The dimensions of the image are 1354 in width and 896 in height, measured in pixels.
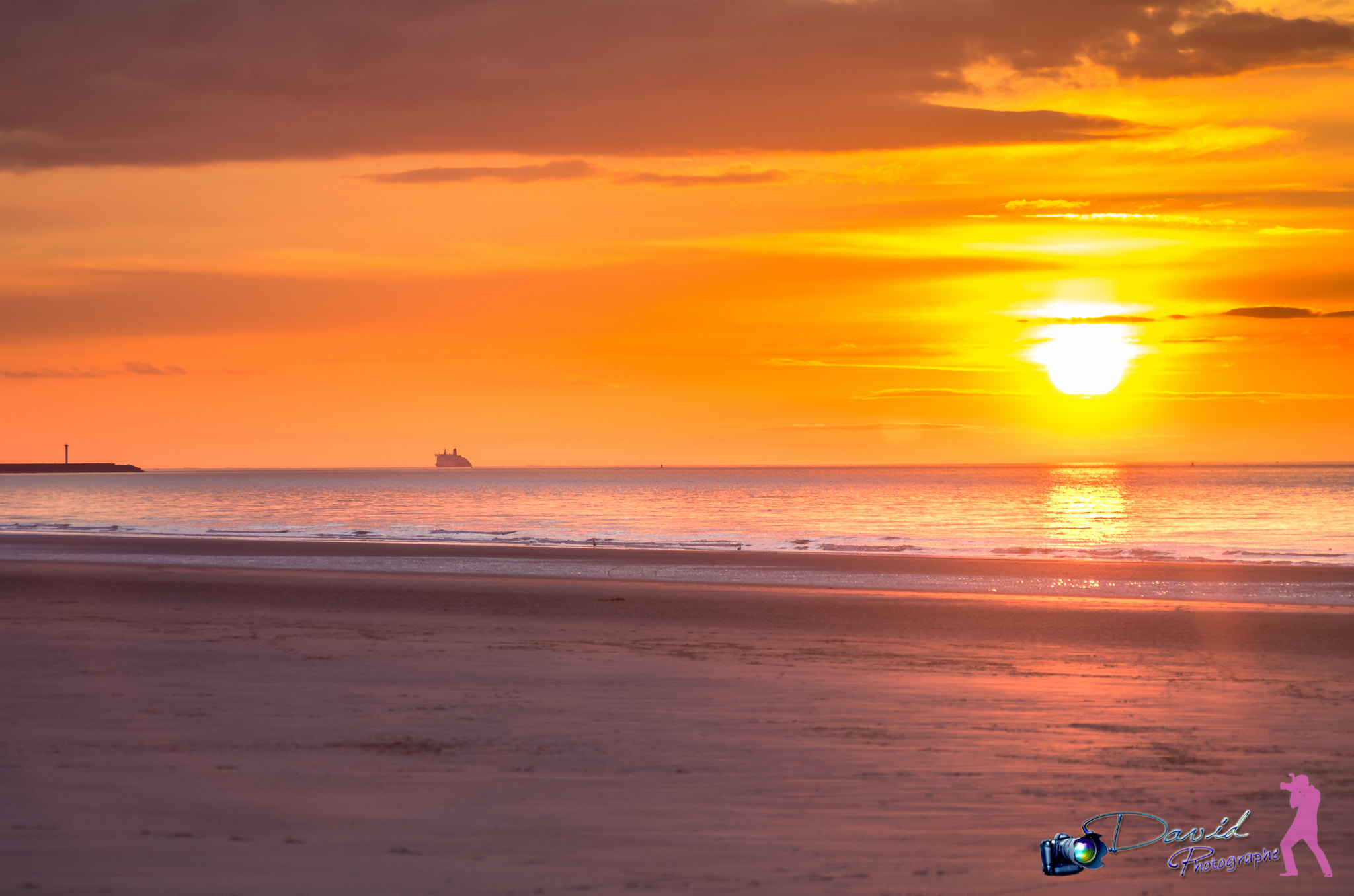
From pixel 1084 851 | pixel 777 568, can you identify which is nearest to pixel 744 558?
pixel 777 568

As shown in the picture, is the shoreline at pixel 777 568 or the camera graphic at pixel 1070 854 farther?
the shoreline at pixel 777 568

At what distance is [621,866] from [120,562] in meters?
30.2

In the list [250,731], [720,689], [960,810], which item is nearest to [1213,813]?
[960,810]

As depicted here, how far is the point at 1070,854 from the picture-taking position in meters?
6.04

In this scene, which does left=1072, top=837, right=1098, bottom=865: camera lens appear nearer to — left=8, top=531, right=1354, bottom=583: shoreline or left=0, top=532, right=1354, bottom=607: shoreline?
left=0, top=532, right=1354, bottom=607: shoreline

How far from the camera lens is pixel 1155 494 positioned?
10475 cm

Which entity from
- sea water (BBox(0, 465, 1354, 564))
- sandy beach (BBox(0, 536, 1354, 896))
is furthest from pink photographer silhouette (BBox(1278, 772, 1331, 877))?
sea water (BBox(0, 465, 1354, 564))

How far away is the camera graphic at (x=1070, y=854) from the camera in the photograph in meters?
5.93

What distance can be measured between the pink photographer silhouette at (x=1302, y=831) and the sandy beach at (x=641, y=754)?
0.09 m

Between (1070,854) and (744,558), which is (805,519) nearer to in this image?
(744,558)

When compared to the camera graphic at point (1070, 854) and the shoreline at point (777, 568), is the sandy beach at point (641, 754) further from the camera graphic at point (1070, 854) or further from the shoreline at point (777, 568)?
the shoreline at point (777, 568)

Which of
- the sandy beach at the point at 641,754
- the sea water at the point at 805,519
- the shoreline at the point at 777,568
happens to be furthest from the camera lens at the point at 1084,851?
the sea water at the point at 805,519

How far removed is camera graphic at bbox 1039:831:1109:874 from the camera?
5.93 metres

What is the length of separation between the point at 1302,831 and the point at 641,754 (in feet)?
15.1
